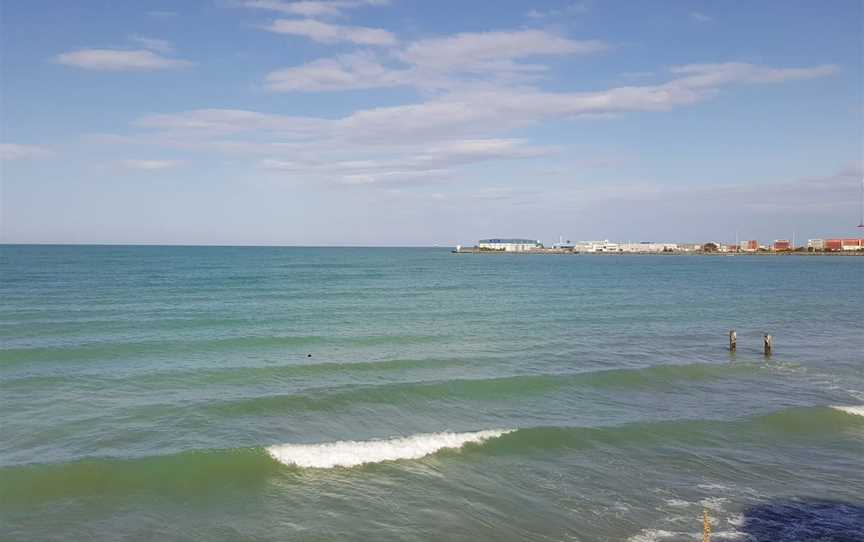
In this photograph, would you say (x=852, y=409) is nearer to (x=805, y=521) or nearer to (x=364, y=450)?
(x=805, y=521)

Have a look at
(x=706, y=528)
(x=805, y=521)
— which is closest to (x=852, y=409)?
(x=805, y=521)

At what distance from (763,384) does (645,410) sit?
7.18 m

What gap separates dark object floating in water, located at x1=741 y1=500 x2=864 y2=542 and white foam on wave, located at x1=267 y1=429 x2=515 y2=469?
697cm

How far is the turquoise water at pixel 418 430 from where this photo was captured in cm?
1251

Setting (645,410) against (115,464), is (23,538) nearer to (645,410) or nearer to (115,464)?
(115,464)

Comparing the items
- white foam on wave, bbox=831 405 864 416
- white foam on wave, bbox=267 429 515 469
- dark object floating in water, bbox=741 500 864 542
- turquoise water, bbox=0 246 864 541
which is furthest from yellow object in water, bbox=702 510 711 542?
white foam on wave, bbox=831 405 864 416

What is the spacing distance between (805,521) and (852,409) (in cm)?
966

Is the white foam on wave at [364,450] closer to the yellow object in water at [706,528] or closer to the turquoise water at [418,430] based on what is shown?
the turquoise water at [418,430]

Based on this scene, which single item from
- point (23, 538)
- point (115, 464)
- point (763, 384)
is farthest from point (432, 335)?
point (23, 538)

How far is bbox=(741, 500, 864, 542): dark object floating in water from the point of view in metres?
11.5

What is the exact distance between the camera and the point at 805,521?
1215 cm

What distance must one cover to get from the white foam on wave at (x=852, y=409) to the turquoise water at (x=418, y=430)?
0.11 metres

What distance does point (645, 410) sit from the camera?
19984 mm

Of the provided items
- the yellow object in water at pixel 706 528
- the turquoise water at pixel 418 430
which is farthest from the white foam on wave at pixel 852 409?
the yellow object in water at pixel 706 528
